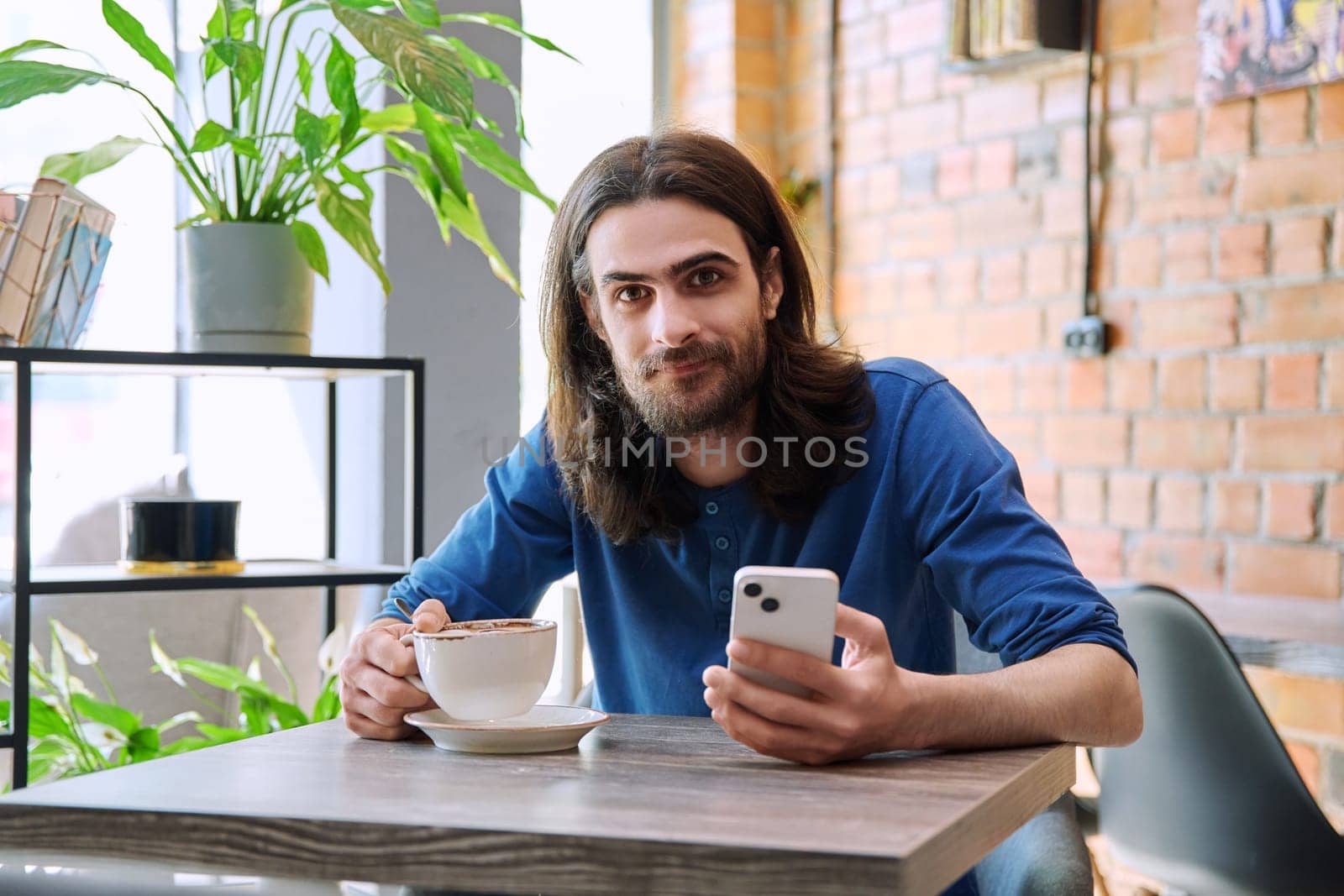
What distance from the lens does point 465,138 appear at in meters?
1.78

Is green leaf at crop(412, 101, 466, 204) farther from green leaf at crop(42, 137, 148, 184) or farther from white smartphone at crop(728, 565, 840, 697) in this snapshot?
white smartphone at crop(728, 565, 840, 697)

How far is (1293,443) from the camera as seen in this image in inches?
87.7

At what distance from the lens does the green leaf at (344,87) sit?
63.7 inches

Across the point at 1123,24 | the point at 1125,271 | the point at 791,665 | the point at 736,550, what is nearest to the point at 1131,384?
the point at 1125,271

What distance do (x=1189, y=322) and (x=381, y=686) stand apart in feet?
5.84

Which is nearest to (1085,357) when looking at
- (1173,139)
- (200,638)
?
(1173,139)

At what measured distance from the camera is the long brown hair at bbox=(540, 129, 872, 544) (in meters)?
1.41

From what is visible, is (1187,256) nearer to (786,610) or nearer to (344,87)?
(344,87)

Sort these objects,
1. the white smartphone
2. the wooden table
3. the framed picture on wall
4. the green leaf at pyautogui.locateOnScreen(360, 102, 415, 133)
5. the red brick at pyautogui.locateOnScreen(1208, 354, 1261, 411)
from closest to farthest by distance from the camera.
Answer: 1. the wooden table
2. the white smartphone
3. the green leaf at pyautogui.locateOnScreen(360, 102, 415, 133)
4. the framed picture on wall
5. the red brick at pyautogui.locateOnScreen(1208, 354, 1261, 411)

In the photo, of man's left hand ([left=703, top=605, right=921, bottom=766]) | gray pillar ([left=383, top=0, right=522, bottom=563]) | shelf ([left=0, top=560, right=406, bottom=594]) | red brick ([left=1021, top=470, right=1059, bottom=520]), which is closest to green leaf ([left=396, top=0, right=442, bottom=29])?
gray pillar ([left=383, top=0, right=522, bottom=563])

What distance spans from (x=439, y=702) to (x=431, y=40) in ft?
3.06

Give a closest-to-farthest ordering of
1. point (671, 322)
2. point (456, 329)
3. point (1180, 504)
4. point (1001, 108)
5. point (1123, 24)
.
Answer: point (671, 322), point (456, 329), point (1180, 504), point (1123, 24), point (1001, 108)

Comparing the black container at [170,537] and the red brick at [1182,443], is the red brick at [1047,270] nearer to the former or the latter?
the red brick at [1182,443]

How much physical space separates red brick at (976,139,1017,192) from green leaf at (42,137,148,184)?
171 cm
